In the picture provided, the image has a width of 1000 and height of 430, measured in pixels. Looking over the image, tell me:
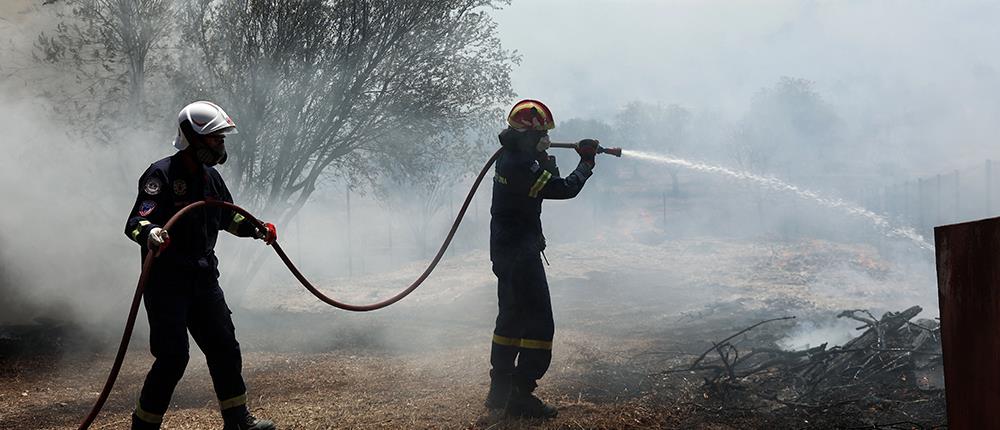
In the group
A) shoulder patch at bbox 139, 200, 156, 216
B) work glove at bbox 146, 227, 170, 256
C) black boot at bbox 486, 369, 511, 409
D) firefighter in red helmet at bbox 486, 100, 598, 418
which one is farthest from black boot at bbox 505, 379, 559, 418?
shoulder patch at bbox 139, 200, 156, 216

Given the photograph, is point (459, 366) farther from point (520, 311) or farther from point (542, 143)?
point (542, 143)

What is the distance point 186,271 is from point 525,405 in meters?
2.11

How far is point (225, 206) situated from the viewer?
12.7ft

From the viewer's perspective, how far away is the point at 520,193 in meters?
4.60

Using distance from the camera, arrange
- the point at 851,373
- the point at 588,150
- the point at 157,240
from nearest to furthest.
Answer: the point at 157,240 → the point at 588,150 → the point at 851,373

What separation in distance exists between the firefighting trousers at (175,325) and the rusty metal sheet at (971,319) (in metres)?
3.34

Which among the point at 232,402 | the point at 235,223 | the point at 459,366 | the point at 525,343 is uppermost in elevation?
the point at 235,223

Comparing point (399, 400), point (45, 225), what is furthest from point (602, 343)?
point (45, 225)

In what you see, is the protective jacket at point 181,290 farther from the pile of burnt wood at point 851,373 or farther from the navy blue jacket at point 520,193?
the pile of burnt wood at point 851,373

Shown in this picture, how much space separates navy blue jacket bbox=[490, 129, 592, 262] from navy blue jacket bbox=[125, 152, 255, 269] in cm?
175

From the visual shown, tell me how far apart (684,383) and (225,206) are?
3.43 meters

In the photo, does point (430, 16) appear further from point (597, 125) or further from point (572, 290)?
point (597, 125)

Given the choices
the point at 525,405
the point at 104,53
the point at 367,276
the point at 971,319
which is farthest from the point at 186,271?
the point at 367,276

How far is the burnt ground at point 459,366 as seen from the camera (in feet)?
14.4
